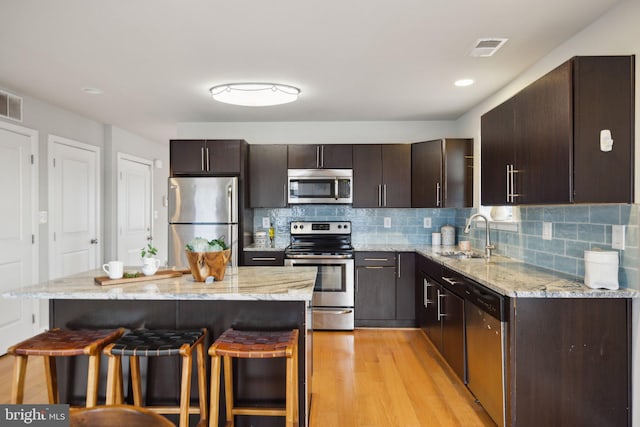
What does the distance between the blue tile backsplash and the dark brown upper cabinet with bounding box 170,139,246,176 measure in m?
0.81

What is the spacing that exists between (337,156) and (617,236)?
3.02 metres

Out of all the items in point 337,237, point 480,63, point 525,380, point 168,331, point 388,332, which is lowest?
point 388,332

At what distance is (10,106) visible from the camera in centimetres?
373

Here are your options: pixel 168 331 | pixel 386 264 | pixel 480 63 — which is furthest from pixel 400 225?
pixel 168 331

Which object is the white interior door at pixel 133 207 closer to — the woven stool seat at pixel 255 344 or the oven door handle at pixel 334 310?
the oven door handle at pixel 334 310

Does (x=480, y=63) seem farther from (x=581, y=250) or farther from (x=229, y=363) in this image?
(x=229, y=363)

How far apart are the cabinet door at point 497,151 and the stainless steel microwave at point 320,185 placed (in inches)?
74.1

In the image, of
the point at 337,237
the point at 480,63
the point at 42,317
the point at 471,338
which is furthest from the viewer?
the point at 337,237

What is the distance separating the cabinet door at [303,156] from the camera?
4.79 m

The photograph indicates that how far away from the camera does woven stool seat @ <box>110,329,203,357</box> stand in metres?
1.97

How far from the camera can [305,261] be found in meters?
4.48

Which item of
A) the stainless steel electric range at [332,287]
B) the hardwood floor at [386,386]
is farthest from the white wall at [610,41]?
the stainless steel electric range at [332,287]

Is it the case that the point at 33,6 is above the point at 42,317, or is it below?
above

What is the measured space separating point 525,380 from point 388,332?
235cm
